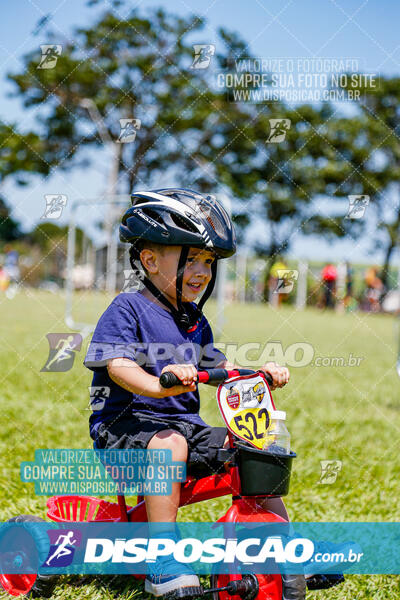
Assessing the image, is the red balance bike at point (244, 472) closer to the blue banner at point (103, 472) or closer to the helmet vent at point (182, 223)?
the blue banner at point (103, 472)

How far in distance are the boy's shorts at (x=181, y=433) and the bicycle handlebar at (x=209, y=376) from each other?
0.29 m

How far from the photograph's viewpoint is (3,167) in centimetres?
2538

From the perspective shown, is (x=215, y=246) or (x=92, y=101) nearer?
(x=215, y=246)

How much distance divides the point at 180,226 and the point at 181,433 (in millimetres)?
787

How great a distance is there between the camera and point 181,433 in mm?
2494

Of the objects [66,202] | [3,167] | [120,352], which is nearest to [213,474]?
[120,352]

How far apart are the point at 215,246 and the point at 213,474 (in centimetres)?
86

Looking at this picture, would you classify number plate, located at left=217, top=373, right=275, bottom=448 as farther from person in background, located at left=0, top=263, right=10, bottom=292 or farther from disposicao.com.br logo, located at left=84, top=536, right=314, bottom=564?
person in background, located at left=0, top=263, right=10, bottom=292

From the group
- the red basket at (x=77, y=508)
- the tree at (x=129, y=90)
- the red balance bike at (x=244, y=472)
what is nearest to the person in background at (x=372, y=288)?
the tree at (x=129, y=90)

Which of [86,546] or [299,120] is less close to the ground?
[299,120]

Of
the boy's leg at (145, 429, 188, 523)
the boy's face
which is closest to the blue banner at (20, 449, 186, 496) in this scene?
the boy's leg at (145, 429, 188, 523)

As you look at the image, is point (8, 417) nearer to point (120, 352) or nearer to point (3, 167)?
point (120, 352)

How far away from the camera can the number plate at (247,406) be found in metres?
2.38

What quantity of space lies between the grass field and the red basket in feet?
0.94
